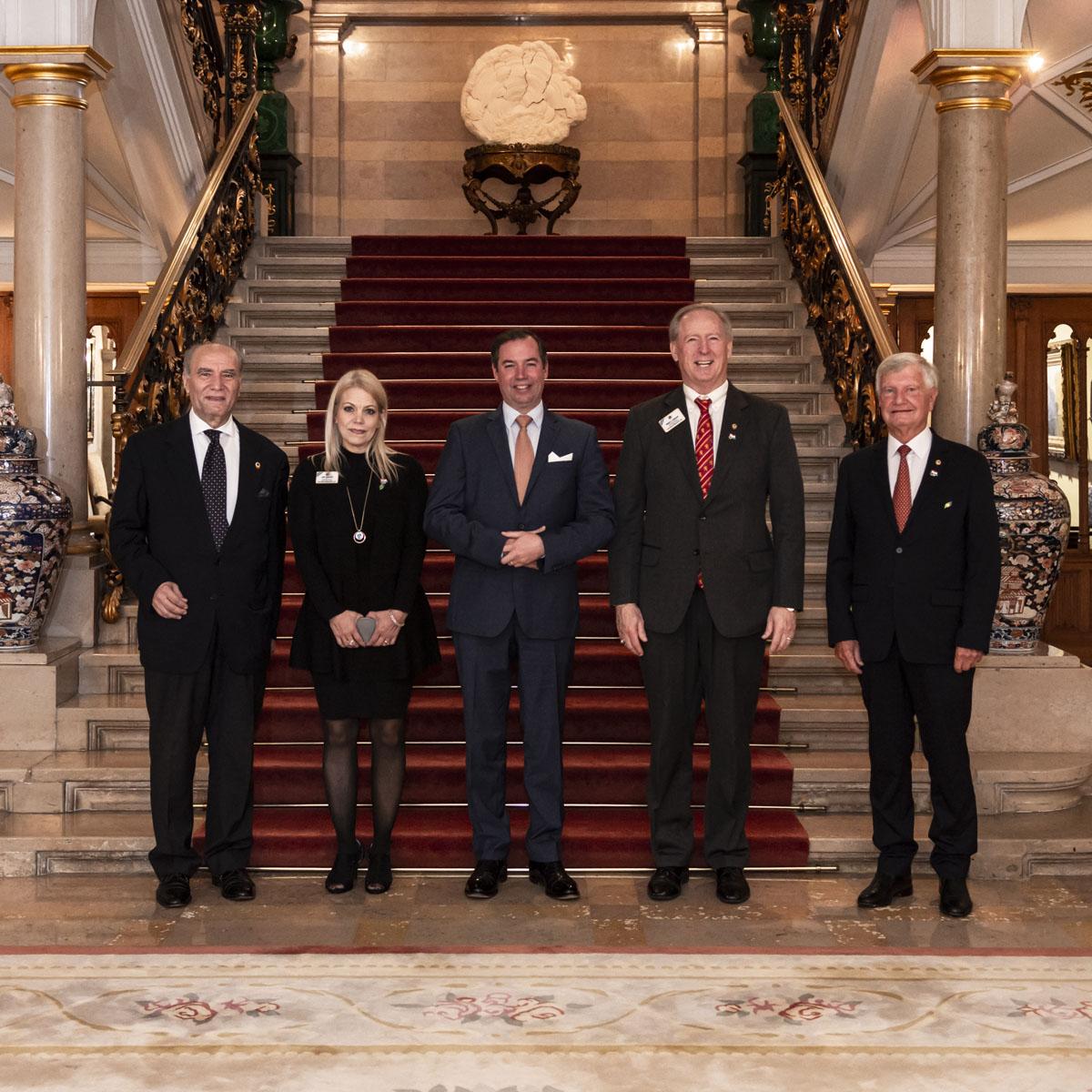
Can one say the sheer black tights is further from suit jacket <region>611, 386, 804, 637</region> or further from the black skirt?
suit jacket <region>611, 386, 804, 637</region>

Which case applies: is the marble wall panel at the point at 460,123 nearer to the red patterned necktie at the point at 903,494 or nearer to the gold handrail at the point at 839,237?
the gold handrail at the point at 839,237

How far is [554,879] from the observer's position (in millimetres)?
4535

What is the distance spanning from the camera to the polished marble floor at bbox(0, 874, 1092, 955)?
163 inches

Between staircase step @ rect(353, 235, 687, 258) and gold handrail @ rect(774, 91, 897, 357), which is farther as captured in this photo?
staircase step @ rect(353, 235, 687, 258)

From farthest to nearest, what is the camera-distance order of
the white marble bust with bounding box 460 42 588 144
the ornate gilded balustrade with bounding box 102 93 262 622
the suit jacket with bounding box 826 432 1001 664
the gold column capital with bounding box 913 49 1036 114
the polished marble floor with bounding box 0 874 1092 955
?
the white marble bust with bounding box 460 42 588 144, the ornate gilded balustrade with bounding box 102 93 262 622, the gold column capital with bounding box 913 49 1036 114, the suit jacket with bounding box 826 432 1001 664, the polished marble floor with bounding box 0 874 1092 955

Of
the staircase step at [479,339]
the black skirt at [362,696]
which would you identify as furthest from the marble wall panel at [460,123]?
the black skirt at [362,696]

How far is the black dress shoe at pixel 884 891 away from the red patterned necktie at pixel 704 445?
50.2 inches

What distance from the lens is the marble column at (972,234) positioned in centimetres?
602

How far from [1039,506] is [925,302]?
6.30 metres

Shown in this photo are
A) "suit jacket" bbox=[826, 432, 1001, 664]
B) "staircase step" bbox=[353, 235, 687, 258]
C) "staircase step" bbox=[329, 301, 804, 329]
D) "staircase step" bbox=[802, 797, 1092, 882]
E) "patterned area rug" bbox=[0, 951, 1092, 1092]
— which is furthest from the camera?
"staircase step" bbox=[353, 235, 687, 258]

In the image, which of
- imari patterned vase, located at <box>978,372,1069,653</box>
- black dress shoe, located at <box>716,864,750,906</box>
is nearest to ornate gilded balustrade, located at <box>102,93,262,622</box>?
black dress shoe, located at <box>716,864,750,906</box>

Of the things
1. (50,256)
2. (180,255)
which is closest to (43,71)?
(50,256)

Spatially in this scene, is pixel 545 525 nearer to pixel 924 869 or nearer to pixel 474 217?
pixel 924 869

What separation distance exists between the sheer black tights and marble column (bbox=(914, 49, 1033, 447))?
2.78 meters
